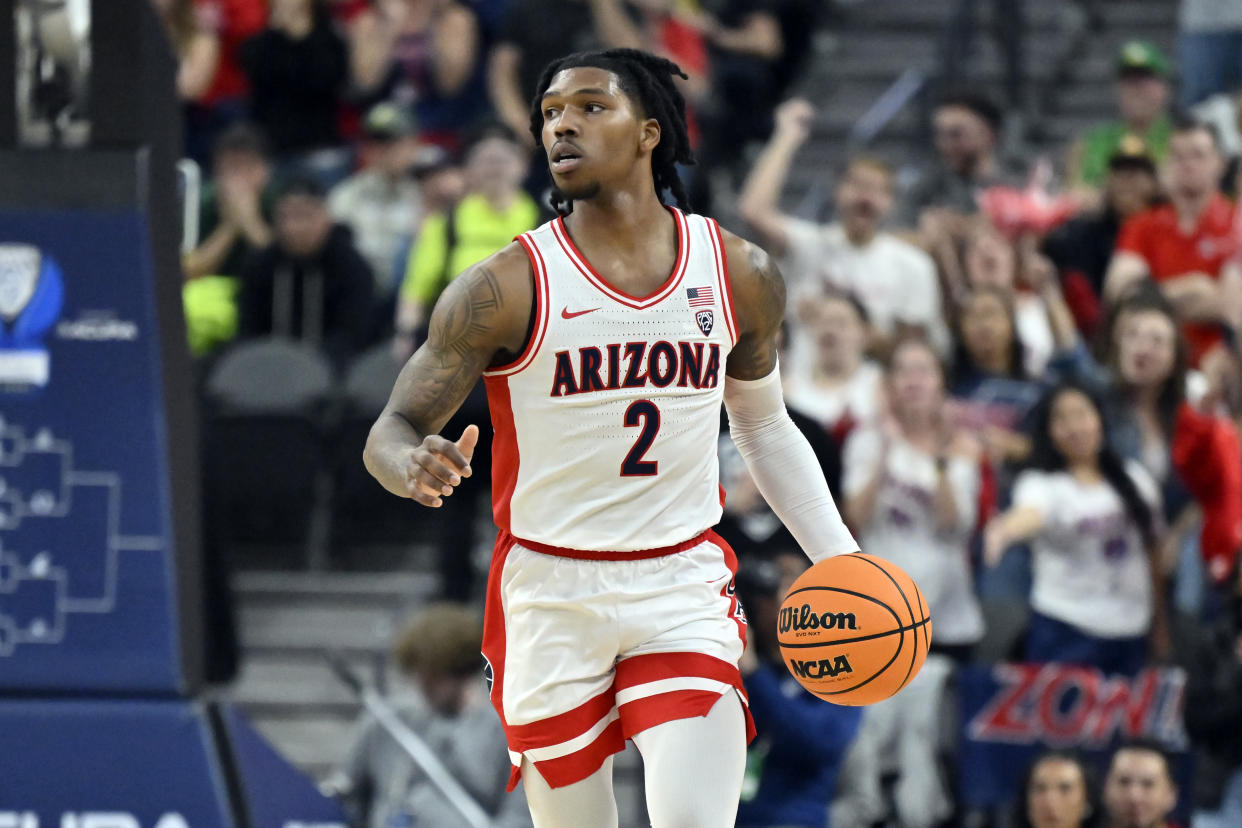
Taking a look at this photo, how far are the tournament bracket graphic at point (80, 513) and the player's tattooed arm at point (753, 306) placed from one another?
6.45 ft

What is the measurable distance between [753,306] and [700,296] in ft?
0.64

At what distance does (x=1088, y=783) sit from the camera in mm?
6914

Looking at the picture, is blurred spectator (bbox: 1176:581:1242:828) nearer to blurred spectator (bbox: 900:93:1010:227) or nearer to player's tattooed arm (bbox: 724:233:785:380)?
blurred spectator (bbox: 900:93:1010:227)

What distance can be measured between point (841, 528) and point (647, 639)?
0.69 metres

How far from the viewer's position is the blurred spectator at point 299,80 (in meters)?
11.0

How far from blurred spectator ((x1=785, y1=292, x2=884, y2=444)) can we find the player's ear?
3.97 meters

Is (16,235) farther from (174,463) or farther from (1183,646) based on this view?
(1183,646)

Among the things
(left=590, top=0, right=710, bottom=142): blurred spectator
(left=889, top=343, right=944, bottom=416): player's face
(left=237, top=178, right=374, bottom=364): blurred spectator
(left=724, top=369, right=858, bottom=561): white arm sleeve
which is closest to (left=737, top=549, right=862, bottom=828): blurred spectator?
(left=889, top=343, right=944, bottom=416): player's face

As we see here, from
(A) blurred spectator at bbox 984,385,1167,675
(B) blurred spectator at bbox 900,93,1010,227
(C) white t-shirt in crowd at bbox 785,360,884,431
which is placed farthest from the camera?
(B) blurred spectator at bbox 900,93,1010,227

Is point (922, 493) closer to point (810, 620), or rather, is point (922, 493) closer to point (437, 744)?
point (437, 744)

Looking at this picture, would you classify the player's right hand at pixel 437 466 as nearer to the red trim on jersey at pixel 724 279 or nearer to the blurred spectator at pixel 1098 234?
the red trim on jersey at pixel 724 279

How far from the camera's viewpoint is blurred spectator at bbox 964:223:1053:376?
9016 millimetres

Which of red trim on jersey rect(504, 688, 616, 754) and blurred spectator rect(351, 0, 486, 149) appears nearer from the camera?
red trim on jersey rect(504, 688, 616, 754)

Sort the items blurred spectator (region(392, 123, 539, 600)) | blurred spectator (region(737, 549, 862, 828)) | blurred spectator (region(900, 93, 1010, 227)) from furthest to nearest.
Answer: blurred spectator (region(900, 93, 1010, 227))
blurred spectator (region(392, 123, 539, 600))
blurred spectator (region(737, 549, 862, 828))
